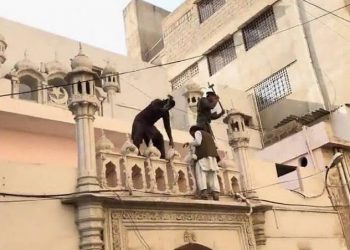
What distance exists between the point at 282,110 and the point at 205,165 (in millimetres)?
8623

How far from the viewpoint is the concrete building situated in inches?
257

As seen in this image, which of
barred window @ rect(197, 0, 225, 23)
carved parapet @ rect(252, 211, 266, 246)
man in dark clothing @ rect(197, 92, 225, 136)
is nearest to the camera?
carved parapet @ rect(252, 211, 266, 246)

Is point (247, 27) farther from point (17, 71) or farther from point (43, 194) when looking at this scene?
point (43, 194)

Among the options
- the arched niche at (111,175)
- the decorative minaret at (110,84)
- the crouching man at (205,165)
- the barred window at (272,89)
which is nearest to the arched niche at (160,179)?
the crouching man at (205,165)

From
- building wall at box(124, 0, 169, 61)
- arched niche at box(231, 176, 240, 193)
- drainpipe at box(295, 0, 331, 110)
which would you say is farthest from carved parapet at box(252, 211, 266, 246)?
building wall at box(124, 0, 169, 61)

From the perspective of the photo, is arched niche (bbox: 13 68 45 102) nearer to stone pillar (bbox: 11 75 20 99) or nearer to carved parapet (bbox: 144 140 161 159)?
stone pillar (bbox: 11 75 20 99)

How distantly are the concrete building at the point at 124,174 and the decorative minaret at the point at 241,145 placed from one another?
2 centimetres

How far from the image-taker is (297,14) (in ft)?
52.9

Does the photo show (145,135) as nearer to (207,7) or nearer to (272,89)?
(272,89)

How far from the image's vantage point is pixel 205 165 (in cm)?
822

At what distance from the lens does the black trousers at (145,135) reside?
834cm

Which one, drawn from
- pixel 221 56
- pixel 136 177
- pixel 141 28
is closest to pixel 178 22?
pixel 221 56

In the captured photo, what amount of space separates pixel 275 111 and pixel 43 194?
36.9 ft

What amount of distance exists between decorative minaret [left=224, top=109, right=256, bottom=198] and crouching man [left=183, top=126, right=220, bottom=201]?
876 mm
